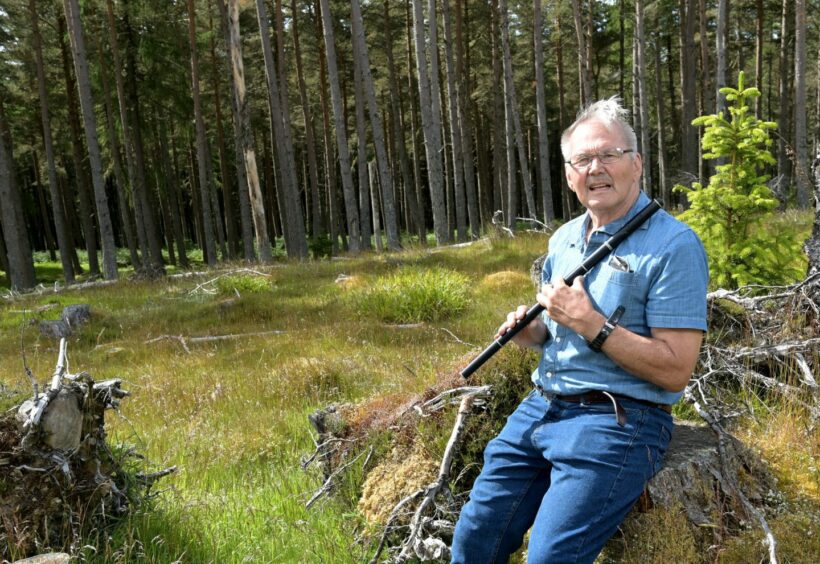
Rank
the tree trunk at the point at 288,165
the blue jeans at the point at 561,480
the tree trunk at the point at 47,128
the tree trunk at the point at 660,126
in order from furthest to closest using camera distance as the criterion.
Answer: the tree trunk at the point at 660,126 < the tree trunk at the point at 47,128 < the tree trunk at the point at 288,165 < the blue jeans at the point at 561,480

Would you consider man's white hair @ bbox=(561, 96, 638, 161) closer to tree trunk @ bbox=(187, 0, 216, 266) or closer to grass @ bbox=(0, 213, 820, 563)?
grass @ bbox=(0, 213, 820, 563)

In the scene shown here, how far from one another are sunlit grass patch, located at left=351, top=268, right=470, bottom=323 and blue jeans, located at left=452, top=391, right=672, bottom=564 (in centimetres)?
573

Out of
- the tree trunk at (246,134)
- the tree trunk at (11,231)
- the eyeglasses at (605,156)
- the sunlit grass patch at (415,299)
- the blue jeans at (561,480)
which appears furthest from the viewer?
the tree trunk at (11,231)

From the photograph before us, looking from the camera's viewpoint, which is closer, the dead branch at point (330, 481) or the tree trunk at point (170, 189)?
the dead branch at point (330, 481)

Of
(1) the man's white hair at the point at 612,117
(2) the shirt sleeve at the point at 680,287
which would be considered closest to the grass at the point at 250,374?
(2) the shirt sleeve at the point at 680,287

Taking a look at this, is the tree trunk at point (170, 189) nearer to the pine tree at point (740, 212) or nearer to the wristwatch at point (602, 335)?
the pine tree at point (740, 212)

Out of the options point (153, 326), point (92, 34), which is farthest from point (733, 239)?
point (92, 34)

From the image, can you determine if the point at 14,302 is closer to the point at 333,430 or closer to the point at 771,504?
the point at 333,430

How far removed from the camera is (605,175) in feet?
8.45

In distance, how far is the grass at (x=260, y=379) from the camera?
3175mm

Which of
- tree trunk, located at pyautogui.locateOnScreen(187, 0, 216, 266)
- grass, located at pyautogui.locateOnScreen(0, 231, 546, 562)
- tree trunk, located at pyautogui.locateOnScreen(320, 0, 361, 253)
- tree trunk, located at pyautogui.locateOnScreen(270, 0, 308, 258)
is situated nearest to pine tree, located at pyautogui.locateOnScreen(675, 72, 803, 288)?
grass, located at pyautogui.locateOnScreen(0, 231, 546, 562)

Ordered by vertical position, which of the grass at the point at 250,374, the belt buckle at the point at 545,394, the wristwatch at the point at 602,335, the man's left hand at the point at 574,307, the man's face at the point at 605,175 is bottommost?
the grass at the point at 250,374

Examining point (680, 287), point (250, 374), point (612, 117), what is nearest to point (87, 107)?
point (250, 374)

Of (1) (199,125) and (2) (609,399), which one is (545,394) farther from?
(1) (199,125)
